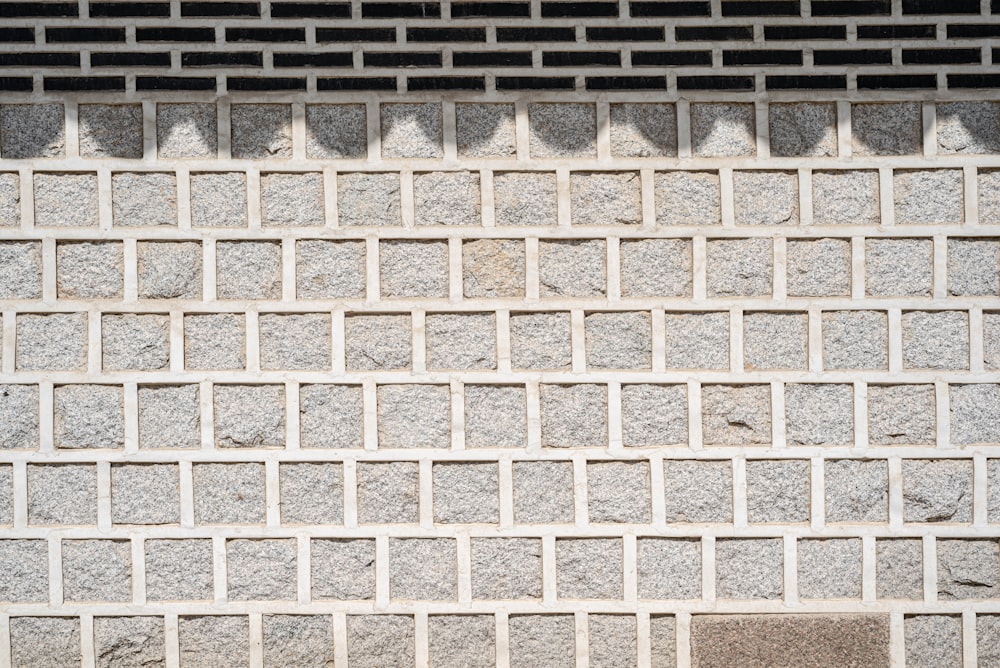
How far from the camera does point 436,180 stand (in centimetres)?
427

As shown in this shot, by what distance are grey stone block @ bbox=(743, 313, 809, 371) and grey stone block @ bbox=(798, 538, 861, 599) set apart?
886mm

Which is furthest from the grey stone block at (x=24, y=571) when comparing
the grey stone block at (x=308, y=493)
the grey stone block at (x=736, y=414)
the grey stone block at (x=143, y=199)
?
the grey stone block at (x=736, y=414)

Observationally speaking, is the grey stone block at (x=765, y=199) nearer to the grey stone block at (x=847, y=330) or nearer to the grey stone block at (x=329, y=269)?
the grey stone block at (x=847, y=330)

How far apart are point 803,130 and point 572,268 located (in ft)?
4.35

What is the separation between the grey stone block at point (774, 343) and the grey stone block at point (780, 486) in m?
0.48

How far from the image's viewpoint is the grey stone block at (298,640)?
4.26 metres

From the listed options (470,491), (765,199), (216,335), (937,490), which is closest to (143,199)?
(216,335)

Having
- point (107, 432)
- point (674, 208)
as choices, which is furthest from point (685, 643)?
point (107, 432)

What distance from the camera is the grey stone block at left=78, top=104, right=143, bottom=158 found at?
4258 mm

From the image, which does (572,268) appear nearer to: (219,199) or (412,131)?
(412,131)

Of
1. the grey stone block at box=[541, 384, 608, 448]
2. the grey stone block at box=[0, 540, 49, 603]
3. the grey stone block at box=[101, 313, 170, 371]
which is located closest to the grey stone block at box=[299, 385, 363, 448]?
the grey stone block at box=[101, 313, 170, 371]

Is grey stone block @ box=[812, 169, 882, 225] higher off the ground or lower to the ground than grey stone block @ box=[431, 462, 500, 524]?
higher

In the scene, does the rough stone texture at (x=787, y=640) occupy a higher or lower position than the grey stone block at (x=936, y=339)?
lower

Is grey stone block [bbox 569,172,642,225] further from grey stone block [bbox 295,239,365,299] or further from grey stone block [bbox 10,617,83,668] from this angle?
grey stone block [bbox 10,617,83,668]
